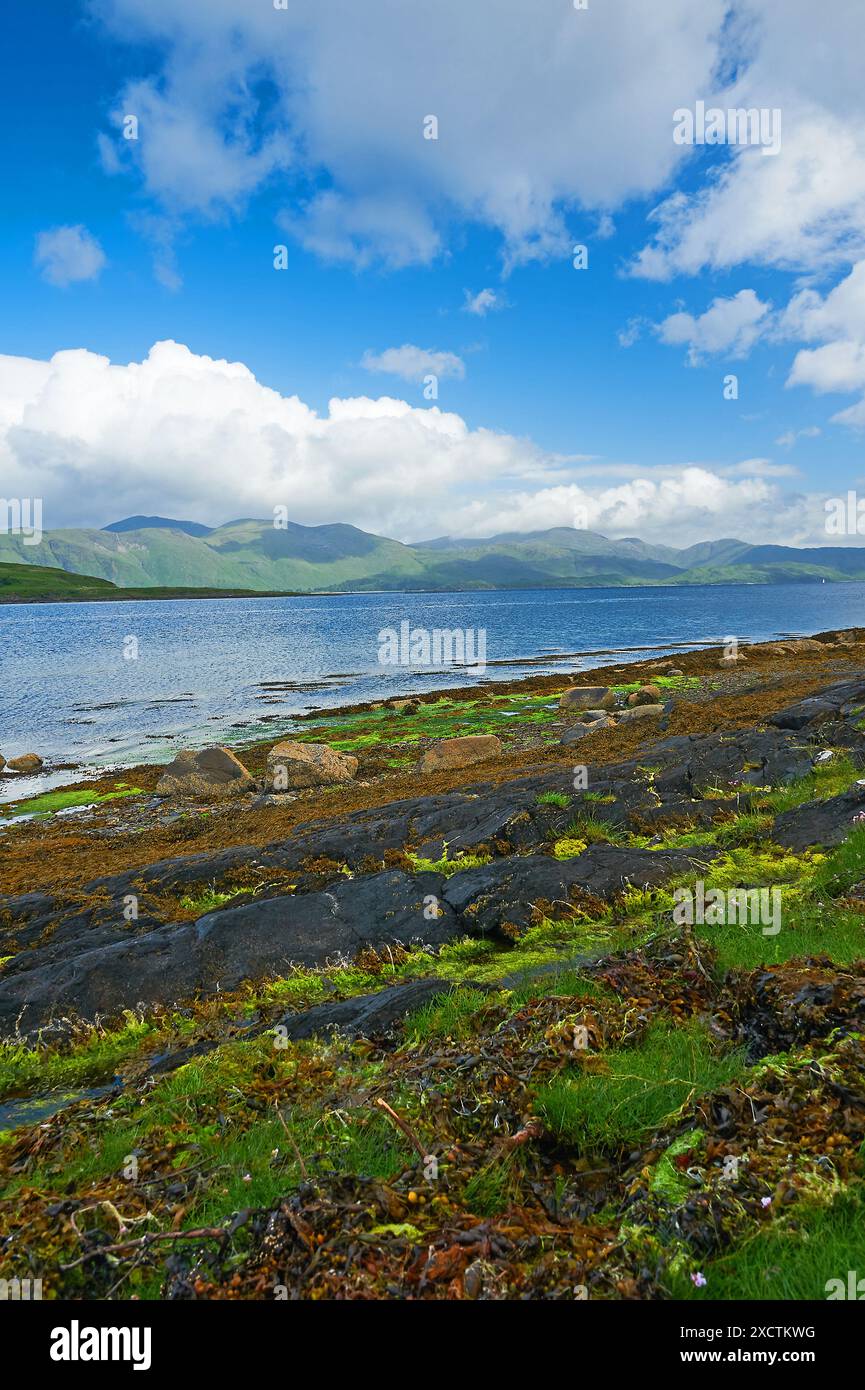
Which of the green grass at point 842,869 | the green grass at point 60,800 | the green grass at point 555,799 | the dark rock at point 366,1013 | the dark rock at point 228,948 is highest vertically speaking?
the green grass at point 842,869

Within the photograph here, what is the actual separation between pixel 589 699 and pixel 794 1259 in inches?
1580

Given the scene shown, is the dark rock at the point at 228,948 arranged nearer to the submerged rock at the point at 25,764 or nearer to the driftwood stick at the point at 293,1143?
the driftwood stick at the point at 293,1143

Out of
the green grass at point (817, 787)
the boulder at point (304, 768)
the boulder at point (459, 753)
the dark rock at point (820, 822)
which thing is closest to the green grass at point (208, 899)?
the dark rock at point (820, 822)

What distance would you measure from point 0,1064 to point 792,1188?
30.5 feet

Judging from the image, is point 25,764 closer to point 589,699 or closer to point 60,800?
point 60,800

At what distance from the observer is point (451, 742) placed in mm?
32188

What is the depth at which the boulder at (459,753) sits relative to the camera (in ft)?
101

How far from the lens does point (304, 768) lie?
1200 inches

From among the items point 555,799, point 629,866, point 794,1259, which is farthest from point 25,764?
point 794,1259

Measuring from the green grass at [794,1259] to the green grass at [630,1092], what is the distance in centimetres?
122

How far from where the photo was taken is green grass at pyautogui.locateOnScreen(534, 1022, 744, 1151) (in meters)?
5.20

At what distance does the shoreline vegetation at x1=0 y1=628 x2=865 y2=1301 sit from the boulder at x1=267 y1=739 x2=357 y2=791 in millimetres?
12721

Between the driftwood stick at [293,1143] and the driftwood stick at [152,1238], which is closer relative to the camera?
the driftwood stick at [152,1238]
